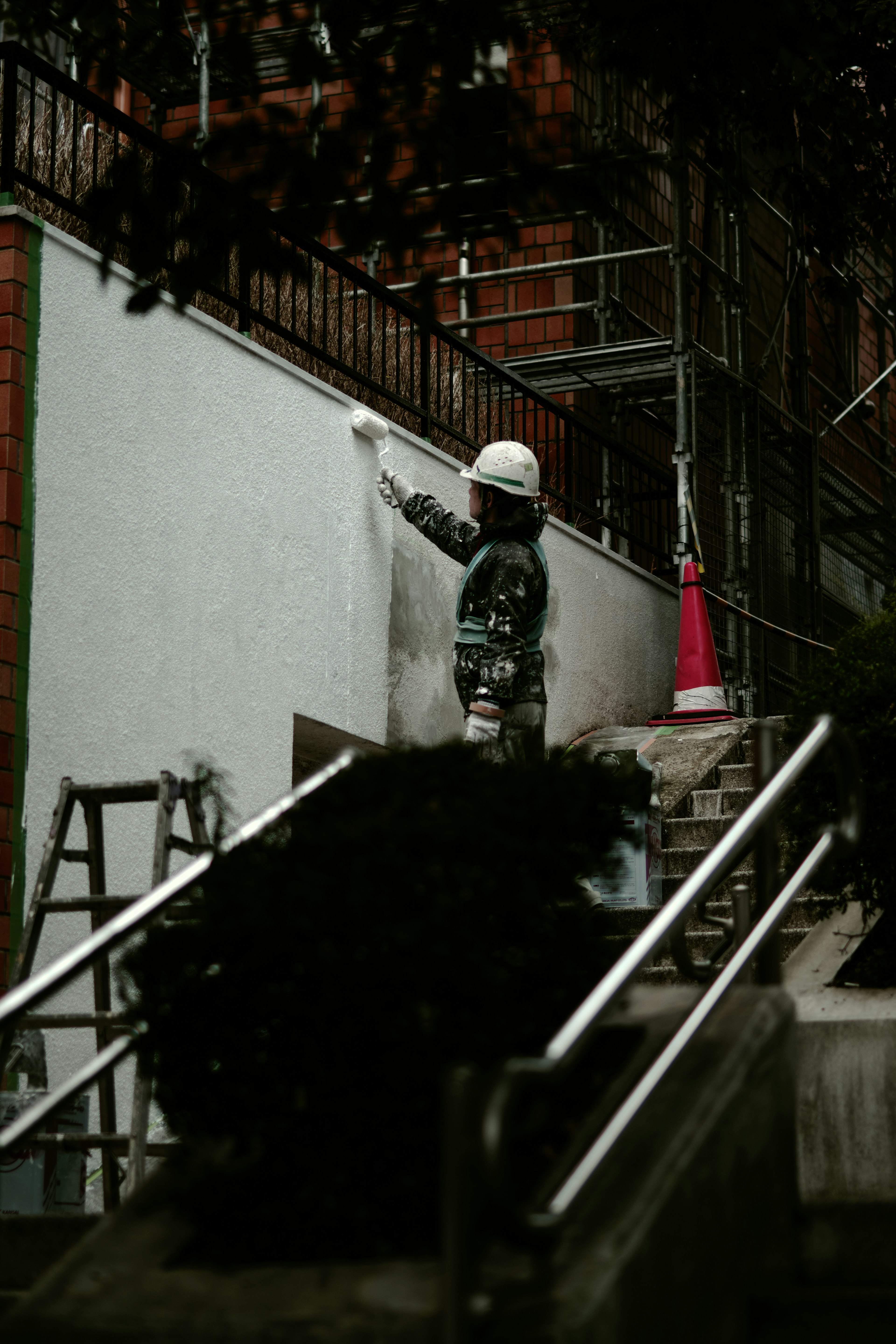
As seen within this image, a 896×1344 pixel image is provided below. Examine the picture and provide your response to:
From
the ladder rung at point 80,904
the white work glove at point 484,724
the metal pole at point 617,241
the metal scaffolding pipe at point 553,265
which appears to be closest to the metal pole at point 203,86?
the metal scaffolding pipe at point 553,265

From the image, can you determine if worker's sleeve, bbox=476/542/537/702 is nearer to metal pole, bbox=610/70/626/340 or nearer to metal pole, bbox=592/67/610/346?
metal pole, bbox=592/67/610/346

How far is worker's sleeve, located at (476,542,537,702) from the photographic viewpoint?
726cm

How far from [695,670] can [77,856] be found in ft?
20.9

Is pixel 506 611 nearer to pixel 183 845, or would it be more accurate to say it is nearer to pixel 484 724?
pixel 484 724

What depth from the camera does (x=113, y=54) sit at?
5629 millimetres

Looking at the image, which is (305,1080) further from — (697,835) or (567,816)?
(697,835)

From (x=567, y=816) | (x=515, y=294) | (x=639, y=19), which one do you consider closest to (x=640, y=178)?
(x=639, y=19)

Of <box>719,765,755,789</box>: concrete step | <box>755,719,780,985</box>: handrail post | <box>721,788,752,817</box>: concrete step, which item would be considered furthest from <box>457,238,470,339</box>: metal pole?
<box>755,719,780,985</box>: handrail post

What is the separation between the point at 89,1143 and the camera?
16.6ft

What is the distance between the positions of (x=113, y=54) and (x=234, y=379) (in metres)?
2.60

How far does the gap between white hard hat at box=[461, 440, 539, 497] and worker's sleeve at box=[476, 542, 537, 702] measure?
25 cm

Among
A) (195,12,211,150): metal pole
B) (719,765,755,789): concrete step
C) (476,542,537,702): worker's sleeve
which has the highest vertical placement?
(195,12,211,150): metal pole

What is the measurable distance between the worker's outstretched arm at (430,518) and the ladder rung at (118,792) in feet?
9.60

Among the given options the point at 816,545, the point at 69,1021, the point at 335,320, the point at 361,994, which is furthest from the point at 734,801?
the point at 361,994
